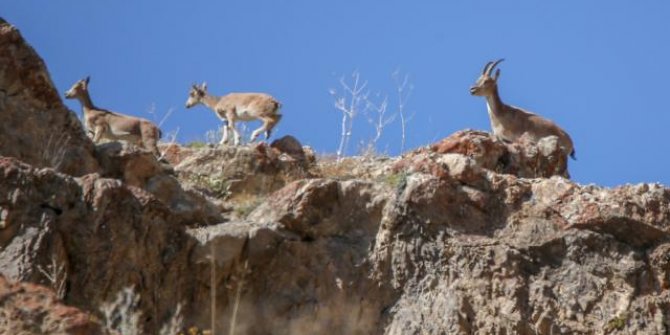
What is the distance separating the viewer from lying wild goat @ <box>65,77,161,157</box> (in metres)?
19.5

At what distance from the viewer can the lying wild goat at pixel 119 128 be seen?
19.5 m

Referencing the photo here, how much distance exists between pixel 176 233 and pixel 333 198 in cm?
155

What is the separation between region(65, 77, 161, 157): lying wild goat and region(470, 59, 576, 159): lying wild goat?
5.55 meters

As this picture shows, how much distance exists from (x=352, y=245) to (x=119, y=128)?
9489mm

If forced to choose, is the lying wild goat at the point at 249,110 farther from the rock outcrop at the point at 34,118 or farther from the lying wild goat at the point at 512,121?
the rock outcrop at the point at 34,118

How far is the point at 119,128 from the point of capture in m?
20.2

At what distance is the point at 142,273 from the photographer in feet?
34.0

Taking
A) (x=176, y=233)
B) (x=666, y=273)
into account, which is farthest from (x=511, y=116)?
(x=176, y=233)

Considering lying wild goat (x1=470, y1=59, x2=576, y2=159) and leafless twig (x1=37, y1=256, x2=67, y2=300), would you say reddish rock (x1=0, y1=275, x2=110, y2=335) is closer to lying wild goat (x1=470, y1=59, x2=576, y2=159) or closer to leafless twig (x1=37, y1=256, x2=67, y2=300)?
leafless twig (x1=37, y1=256, x2=67, y2=300)

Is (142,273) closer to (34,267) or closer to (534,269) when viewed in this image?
(34,267)

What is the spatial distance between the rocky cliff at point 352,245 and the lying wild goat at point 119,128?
22.9ft

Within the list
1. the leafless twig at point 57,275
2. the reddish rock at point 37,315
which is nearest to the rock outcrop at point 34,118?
the leafless twig at point 57,275

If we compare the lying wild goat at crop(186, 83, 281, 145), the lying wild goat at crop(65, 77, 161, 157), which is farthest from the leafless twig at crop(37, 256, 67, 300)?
the lying wild goat at crop(186, 83, 281, 145)

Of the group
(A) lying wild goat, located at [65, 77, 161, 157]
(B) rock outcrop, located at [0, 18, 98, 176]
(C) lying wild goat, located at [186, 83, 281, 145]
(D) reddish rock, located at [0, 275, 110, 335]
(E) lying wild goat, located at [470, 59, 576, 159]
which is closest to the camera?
(D) reddish rock, located at [0, 275, 110, 335]
